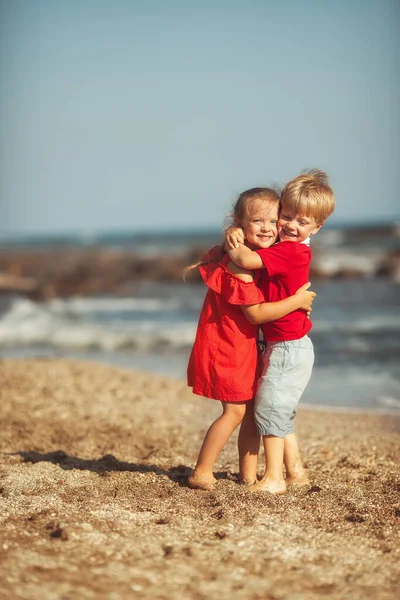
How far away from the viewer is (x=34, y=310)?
1322cm

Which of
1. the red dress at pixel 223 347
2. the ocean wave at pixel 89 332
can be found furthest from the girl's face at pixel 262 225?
the ocean wave at pixel 89 332

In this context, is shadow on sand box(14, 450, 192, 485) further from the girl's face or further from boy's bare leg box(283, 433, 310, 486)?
the girl's face

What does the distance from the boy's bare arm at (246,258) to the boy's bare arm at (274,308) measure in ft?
0.68

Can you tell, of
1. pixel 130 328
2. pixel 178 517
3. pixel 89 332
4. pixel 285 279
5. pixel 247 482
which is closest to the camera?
pixel 178 517

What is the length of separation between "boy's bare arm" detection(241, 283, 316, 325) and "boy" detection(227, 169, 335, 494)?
0.03 meters

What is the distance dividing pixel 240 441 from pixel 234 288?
897mm

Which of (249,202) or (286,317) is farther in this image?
(286,317)

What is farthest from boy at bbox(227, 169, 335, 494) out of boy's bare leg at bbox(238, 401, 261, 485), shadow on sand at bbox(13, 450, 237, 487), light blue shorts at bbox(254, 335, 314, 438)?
shadow on sand at bbox(13, 450, 237, 487)

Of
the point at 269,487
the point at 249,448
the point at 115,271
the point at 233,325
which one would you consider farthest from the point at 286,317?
the point at 115,271

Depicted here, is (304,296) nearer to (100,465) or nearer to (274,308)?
(274,308)

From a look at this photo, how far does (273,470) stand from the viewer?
3.72m

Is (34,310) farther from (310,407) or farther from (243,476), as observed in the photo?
(243,476)

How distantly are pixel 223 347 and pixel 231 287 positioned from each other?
0.33m

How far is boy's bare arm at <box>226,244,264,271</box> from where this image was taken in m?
3.55
